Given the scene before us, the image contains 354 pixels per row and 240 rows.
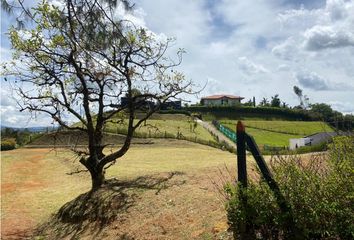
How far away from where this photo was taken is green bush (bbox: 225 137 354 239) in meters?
5.35

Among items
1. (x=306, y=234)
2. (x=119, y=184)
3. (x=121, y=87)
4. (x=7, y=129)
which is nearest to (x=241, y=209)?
(x=306, y=234)

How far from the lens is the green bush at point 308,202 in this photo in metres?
5.35

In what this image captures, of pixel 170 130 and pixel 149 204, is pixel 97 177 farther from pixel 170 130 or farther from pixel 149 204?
pixel 170 130

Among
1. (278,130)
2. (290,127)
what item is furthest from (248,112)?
(278,130)

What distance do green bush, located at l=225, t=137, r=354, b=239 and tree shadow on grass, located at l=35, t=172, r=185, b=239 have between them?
4390 millimetres

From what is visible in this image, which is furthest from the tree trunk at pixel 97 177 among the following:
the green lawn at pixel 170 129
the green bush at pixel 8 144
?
the green bush at pixel 8 144

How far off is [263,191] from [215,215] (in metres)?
1.86

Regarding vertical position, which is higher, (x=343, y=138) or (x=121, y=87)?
(x=121, y=87)

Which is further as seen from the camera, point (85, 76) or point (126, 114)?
point (126, 114)

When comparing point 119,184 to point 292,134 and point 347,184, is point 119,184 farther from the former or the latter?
point 292,134

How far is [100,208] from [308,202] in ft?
21.7

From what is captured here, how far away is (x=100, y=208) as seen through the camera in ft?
35.9

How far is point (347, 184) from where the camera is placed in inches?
216

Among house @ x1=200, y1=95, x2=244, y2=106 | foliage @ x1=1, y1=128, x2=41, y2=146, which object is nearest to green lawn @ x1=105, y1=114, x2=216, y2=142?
foliage @ x1=1, y1=128, x2=41, y2=146
